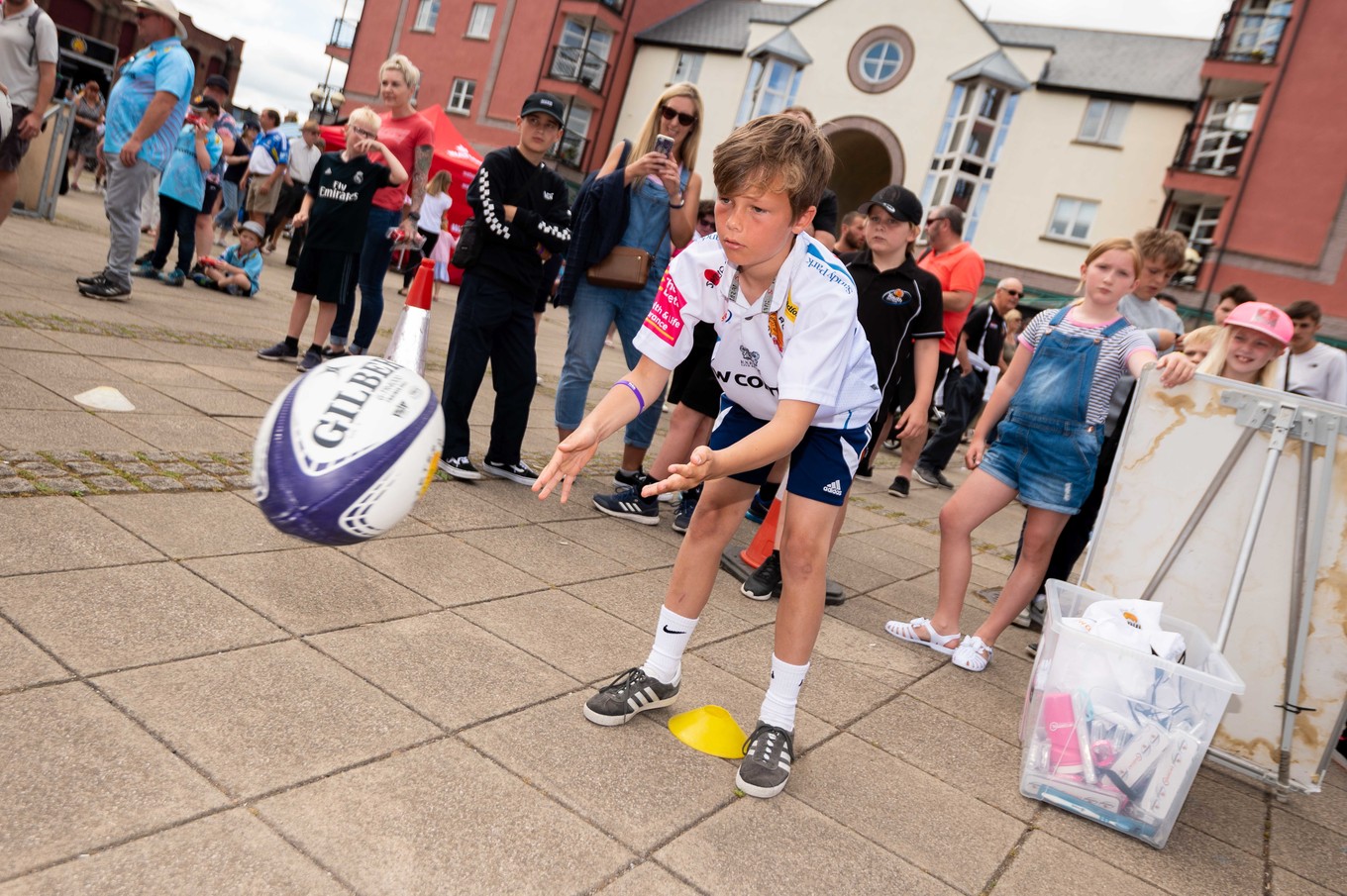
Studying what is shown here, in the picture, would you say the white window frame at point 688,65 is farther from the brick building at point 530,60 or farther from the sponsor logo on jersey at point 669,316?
the sponsor logo on jersey at point 669,316

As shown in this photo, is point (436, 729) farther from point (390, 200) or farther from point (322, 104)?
point (322, 104)

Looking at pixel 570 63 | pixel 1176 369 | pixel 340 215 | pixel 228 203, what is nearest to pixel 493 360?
pixel 340 215

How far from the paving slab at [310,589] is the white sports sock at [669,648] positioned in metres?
0.88

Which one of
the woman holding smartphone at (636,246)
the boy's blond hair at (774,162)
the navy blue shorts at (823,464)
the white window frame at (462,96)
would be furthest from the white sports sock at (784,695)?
the white window frame at (462,96)

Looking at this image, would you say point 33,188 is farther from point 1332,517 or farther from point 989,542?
point 1332,517

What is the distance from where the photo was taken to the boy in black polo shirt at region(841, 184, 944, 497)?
472 centimetres

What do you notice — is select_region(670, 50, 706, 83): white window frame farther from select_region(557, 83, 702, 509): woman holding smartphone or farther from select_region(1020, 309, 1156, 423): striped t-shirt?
select_region(1020, 309, 1156, 423): striped t-shirt

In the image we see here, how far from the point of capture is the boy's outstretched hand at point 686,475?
211cm

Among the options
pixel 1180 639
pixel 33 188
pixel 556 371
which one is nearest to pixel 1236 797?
pixel 1180 639

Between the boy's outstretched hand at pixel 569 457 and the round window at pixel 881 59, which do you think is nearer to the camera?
the boy's outstretched hand at pixel 569 457

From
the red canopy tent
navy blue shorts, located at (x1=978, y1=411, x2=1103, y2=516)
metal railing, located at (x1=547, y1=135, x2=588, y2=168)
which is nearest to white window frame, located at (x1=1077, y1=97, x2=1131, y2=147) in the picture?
metal railing, located at (x1=547, y1=135, x2=588, y2=168)

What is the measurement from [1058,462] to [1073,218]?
88.7ft

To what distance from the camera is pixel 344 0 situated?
39.8 metres

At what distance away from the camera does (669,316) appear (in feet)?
9.61
